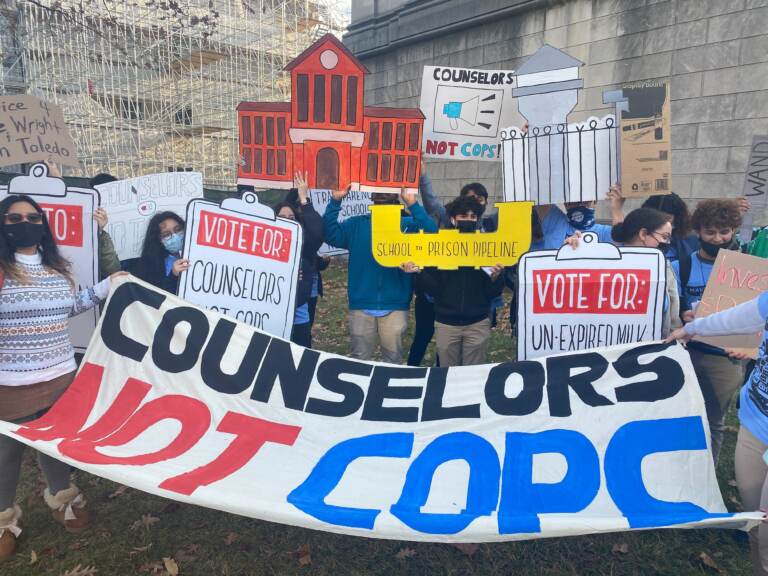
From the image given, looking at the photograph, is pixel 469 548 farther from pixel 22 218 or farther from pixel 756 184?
pixel 756 184

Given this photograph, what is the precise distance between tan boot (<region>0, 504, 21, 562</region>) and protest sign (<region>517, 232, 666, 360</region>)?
3.41 metres

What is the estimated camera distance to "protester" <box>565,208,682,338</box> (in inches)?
142

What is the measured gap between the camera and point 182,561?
3287 mm

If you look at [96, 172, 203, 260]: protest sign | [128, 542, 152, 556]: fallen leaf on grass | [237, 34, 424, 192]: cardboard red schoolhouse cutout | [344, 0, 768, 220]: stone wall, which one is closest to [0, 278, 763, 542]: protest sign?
[128, 542, 152, 556]: fallen leaf on grass

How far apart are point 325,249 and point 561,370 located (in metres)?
3.84

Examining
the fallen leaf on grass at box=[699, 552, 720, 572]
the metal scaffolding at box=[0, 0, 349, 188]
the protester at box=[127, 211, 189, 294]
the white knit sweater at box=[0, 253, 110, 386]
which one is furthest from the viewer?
the metal scaffolding at box=[0, 0, 349, 188]

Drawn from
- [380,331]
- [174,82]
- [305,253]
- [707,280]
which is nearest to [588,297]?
[707,280]

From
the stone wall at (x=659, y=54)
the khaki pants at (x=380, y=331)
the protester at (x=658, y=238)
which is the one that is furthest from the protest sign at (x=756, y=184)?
the stone wall at (x=659, y=54)

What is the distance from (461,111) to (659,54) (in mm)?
6101

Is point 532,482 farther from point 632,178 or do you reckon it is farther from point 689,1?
point 689,1

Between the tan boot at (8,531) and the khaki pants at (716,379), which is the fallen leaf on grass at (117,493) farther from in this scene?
the khaki pants at (716,379)

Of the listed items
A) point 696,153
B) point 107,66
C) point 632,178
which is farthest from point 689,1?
point 107,66

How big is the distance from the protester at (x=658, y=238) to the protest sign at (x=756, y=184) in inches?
60.4

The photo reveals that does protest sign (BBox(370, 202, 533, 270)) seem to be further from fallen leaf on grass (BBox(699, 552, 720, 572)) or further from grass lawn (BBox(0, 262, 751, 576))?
fallen leaf on grass (BBox(699, 552, 720, 572))
